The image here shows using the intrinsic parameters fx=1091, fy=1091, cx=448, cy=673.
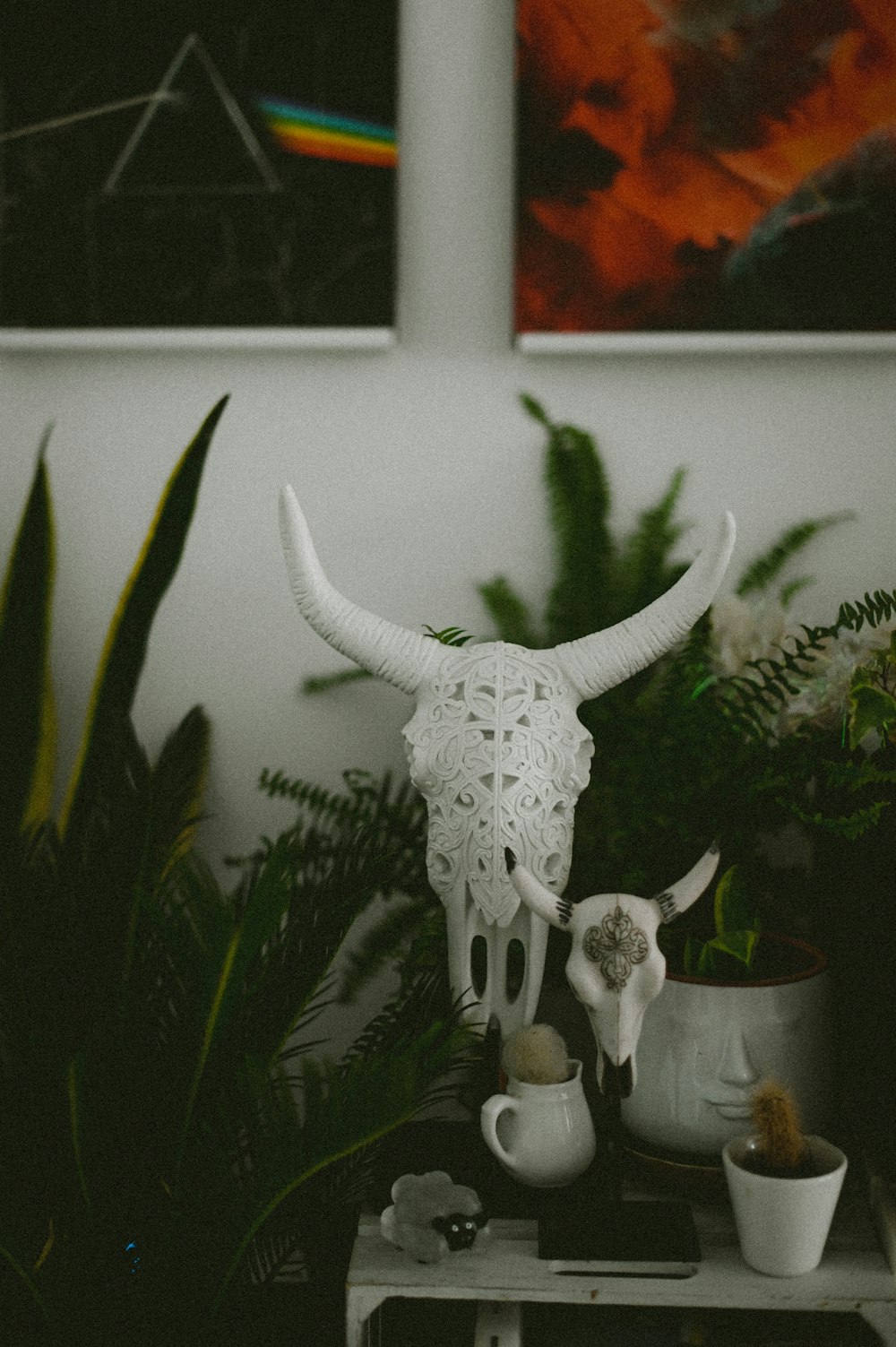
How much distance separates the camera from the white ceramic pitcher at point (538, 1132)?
1005 millimetres

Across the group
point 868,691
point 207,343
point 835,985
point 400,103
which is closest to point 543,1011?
point 835,985

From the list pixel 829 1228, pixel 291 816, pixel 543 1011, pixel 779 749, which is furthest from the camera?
pixel 291 816

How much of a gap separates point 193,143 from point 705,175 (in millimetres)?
683

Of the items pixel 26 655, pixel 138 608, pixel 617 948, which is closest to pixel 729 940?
pixel 617 948

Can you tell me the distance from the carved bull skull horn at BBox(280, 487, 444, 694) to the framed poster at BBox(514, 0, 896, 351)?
1.69 ft

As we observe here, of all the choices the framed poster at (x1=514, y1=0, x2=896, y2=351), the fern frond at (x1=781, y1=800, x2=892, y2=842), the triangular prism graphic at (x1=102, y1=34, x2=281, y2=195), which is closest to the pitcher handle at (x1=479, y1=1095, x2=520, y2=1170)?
the fern frond at (x1=781, y1=800, x2=892, y2=842)

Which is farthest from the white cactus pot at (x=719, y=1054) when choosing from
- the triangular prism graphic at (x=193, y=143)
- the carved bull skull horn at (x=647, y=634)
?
the triangular prism graphic at (x=193, y=143)

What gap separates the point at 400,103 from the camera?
4.83 feet

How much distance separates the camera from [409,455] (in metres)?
1.51

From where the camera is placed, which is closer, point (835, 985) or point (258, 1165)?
point (258, 1165)

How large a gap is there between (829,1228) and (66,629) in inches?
47.5

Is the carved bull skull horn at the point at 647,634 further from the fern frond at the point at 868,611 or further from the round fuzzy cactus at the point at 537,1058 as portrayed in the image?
the round fuzzy cactus at the point at 537,1058

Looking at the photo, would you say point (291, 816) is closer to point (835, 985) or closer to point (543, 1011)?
point (543, 1011)

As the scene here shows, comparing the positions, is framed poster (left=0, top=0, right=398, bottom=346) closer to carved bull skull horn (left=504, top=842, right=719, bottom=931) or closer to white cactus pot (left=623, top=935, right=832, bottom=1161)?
carved bull skull horn (left=504, top=842, right=719, bottom=931)
